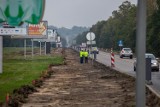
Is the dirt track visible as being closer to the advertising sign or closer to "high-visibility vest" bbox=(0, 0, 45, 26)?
"high-visibility vest" bbox=(0, 0, 45, 26)

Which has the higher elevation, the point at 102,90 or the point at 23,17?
the point at 23,17

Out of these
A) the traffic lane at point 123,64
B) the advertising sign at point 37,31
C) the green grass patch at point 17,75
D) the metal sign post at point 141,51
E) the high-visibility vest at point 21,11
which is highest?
the advertising sign at point 37,31

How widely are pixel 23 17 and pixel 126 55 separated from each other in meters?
66.5

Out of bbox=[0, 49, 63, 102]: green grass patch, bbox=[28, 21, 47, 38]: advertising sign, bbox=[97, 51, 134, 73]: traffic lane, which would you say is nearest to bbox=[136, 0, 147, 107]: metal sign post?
bbox=[0, 49, 63, 102]: green grass patch

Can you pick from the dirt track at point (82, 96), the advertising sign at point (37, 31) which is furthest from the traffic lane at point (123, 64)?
the dirt track at point (82, 96)

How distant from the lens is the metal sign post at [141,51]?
6.01 metres

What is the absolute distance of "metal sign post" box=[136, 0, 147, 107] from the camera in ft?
19.7

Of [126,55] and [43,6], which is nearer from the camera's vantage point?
[43,6]

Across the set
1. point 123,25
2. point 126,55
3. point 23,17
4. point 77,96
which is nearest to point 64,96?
point 77,96

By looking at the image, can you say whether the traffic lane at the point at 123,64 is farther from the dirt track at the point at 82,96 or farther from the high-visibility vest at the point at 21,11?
the high-visibility vest at the point at 21,11

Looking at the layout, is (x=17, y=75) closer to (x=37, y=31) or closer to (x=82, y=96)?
(x=82, y=96)

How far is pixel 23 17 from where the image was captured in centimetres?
832

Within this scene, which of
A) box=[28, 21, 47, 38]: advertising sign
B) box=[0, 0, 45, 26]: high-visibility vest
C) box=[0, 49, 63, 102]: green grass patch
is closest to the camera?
box=[0, 0, 45, 26]: high-visibility vest

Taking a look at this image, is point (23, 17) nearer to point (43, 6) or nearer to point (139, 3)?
point (43, 6)
